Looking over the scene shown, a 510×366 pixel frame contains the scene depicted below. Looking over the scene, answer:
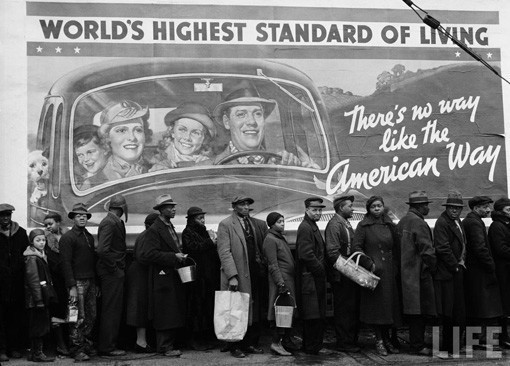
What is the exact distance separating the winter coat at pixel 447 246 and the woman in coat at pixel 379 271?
547 millimetres

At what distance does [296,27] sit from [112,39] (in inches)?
108

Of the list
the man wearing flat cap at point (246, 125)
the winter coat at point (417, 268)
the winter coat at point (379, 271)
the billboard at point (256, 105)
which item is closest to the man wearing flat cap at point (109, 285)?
the billboard at point (256, 105)

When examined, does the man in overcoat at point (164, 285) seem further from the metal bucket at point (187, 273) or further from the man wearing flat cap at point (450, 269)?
the man wearing flat cap at point (450, 269)

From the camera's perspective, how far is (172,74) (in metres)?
10.8

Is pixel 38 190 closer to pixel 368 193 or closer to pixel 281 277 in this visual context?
pixel 281 277

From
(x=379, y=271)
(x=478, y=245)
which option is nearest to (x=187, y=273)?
(x=379, y=271)

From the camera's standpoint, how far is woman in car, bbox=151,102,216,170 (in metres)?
10.7

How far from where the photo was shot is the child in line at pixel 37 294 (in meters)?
8.83

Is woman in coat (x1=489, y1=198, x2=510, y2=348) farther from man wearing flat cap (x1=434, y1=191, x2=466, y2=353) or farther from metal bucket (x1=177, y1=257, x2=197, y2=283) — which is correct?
metal bucket (x1=177, y1=257, x2=197, y2=283)

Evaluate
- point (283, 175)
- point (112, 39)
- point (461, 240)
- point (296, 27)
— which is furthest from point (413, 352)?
Result: point (112, 39)

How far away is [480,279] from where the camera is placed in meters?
9.61

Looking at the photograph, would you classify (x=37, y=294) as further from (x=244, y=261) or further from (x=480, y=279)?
(x=480, y=279)

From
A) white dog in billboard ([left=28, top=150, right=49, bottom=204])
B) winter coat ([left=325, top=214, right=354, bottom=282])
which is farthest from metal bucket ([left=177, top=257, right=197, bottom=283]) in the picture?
white dog in billboard ([left=28, top=150, right=49, bottom=204])

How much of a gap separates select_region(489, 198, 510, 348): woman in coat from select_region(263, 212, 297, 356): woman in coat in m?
2.73
